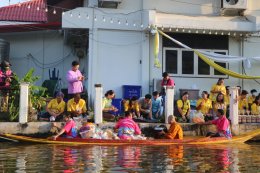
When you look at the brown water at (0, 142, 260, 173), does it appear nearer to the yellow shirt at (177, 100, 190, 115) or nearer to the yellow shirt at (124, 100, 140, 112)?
the yellow shirt at (177, 100, 190, 115)

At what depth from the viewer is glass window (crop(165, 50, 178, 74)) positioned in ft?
62.2

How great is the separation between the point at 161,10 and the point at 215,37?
259cm

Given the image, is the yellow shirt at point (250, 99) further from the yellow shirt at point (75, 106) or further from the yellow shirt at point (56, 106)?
the yellow shirt at point (56, 106)

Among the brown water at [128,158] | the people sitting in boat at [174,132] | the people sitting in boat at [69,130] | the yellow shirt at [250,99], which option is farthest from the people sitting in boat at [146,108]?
the yellow shirt at [250,99]

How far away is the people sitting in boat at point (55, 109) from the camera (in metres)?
15.4

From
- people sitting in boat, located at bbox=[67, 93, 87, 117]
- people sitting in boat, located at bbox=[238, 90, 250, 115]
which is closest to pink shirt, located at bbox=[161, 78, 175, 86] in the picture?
people sitting in boat, located at bbox=[238, 90, 250, 115]

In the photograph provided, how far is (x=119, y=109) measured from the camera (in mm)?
17203

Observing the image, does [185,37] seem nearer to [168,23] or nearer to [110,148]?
[168,23]

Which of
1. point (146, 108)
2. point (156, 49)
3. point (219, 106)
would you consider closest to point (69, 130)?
point (146, 108)

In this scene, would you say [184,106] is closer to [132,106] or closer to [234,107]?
[234,107]

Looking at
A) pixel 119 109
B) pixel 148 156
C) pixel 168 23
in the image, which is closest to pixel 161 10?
pixel 168 23

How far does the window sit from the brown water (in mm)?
5705

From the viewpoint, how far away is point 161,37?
1883 cm

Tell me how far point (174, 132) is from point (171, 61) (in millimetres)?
5123
